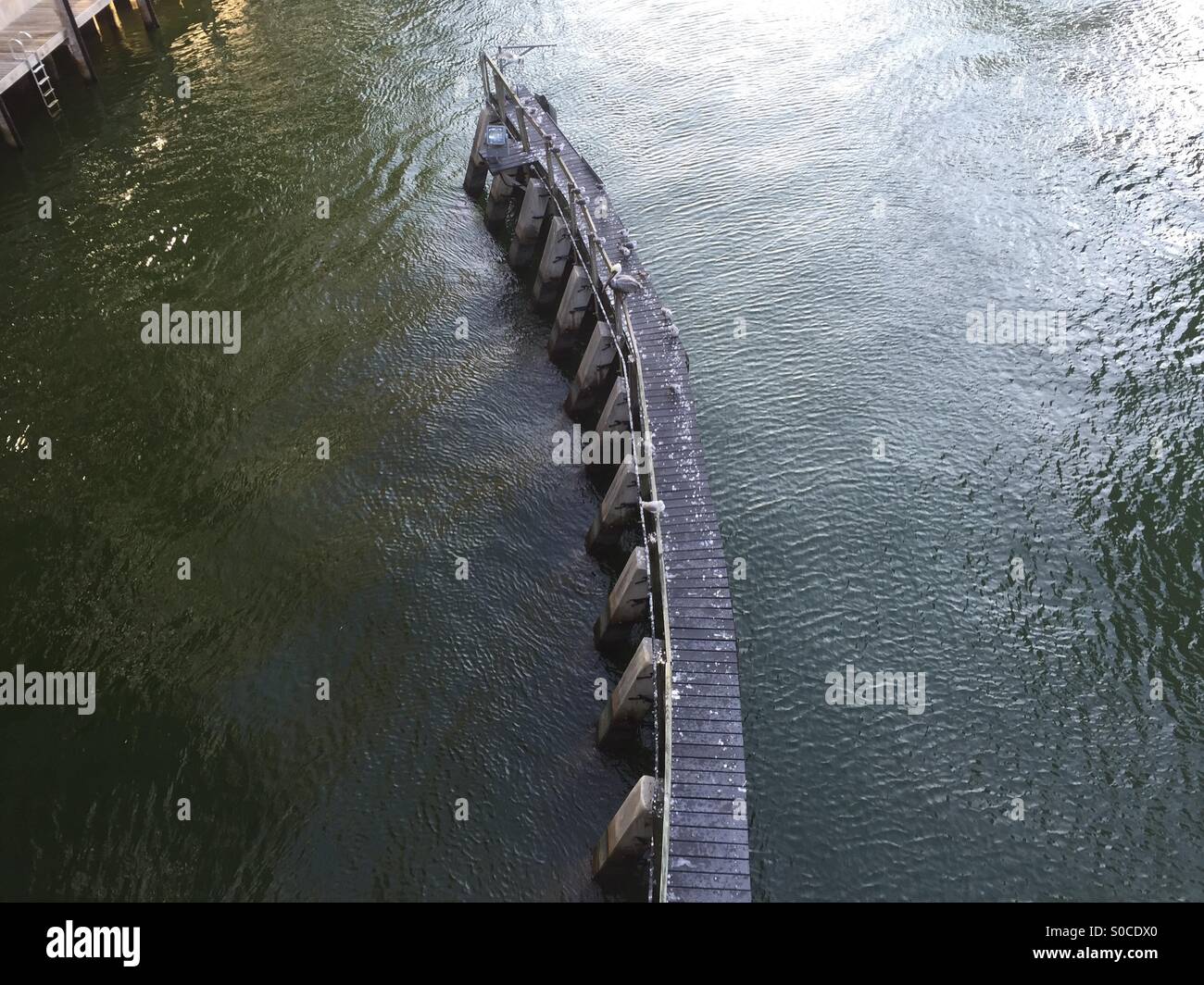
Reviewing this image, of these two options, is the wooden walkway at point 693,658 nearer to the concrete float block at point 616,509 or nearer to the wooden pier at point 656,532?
the wooden pier at point 656,532

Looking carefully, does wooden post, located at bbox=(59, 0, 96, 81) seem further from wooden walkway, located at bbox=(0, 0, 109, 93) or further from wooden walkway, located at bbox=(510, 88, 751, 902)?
wooden walkway, located at bbox=(510, 88, 751, 902)

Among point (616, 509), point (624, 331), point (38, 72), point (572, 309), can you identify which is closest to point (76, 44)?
Answer: point (38, 72)

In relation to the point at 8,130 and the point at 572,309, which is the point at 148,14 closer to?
the point at 8,130

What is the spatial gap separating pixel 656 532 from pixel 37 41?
1794 inches

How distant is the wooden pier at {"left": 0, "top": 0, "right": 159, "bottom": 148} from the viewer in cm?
4850

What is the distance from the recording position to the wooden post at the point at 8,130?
156 ft

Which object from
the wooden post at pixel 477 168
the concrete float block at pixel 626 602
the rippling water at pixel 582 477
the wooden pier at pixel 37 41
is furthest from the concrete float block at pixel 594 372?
the wooden pier at pixel 37 41

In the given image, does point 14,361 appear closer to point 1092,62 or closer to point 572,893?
point 572,893

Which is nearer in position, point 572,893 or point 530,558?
point 572,893

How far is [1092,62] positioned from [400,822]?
159 feet

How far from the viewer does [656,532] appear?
84.0 feet

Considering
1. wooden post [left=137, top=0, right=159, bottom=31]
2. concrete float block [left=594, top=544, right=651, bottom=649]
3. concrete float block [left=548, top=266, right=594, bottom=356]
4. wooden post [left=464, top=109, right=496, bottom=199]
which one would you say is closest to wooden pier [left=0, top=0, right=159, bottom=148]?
wooden post [left=137, top=0, right=159, bottom=31]
